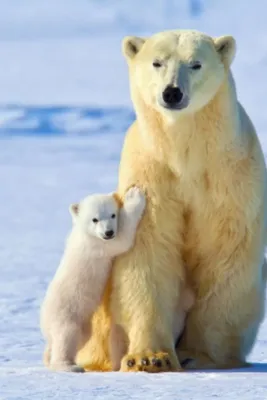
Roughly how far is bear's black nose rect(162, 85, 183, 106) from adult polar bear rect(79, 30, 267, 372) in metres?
0.15

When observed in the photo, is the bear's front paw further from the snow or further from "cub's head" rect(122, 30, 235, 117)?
the snow

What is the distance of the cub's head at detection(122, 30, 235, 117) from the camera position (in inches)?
171

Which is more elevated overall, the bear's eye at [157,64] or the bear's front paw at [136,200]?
the bear's eye at [157,64]

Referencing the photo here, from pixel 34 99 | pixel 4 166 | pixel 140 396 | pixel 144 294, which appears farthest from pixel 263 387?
pixel 34 99

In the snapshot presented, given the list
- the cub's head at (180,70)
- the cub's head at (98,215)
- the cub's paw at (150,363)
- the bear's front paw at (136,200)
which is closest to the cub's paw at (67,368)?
the cub's paw at (150,363)

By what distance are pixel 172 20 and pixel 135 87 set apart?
25.9 m

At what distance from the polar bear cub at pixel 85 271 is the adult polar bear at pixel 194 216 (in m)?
0.06

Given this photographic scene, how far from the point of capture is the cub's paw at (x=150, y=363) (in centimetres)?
455

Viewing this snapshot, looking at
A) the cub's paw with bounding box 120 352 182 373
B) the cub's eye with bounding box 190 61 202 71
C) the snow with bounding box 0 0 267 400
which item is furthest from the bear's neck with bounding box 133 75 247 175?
the snow with bounding box 0 0 267 400

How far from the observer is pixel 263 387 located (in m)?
3.91

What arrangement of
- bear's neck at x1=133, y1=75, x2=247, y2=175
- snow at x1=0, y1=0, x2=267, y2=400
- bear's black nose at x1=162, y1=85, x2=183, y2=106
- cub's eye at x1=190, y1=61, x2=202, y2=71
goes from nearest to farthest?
snow at x1=0, y1=0, x2=267, y2=400
bear's black nose at x1=162, y1=85, x2=183, y2=106
cub's eye at x1=190, y1=61, x2=202, y2=71
bear's neck at x1=133, y1=75, x2=247, y2=175

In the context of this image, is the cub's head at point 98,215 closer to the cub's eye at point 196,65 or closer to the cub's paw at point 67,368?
the cub's paw at point 67,368

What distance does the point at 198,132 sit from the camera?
14.9 ft

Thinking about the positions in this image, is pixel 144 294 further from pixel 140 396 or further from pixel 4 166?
pixel 4 166
